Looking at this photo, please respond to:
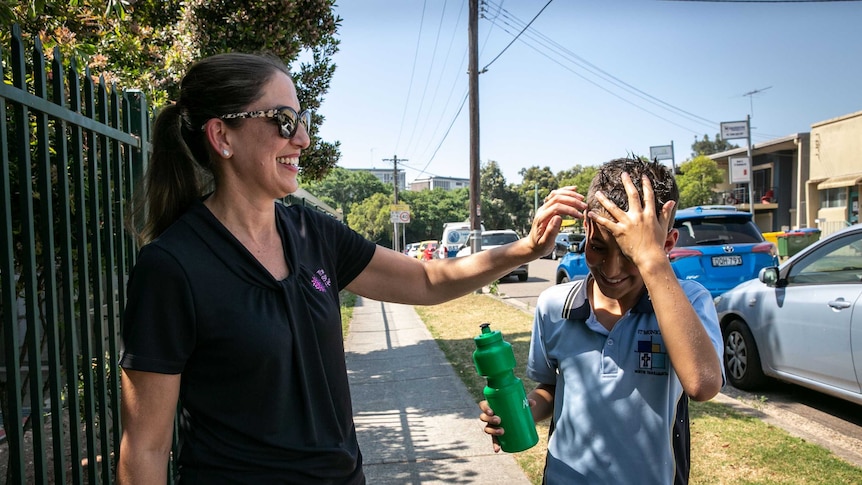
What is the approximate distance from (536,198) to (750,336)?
176 feet

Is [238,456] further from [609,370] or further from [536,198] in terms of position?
[536,198]

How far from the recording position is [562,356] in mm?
1986

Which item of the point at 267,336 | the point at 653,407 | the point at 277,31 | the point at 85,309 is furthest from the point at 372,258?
the point at 277,31

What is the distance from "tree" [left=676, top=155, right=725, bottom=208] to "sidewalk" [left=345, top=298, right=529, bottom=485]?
31834 mm

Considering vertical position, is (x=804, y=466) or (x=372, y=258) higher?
(x=372, y=258)

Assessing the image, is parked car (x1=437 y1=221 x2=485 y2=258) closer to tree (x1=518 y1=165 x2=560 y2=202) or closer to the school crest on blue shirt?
the school crest on blue shirt

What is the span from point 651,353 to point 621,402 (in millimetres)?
167

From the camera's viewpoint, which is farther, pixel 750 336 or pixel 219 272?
pixel 750 336

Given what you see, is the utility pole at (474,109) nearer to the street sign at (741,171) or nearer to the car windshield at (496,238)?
the car windshield at (496,238)

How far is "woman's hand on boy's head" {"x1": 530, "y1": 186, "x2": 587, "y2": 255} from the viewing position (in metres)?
1.89

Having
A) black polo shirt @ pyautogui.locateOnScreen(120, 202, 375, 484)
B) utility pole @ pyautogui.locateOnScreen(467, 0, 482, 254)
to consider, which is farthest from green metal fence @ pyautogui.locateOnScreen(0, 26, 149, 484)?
utility pole @ pyautogui.locateOnScreen(467, 0, 482, 254)

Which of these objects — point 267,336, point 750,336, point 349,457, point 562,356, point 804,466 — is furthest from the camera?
point 750,336

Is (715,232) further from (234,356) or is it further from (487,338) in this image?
(234,356)

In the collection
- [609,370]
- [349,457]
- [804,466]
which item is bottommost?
[804,466]
